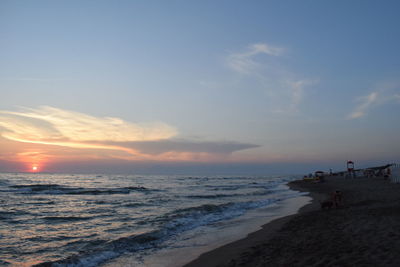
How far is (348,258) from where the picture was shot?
6406 mm

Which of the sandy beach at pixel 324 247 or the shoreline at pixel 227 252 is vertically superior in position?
the sandy beach at pixel 324 247

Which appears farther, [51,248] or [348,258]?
[51,248]

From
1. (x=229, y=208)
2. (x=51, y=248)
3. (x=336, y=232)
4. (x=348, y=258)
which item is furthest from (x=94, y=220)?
(x=348, y=258)

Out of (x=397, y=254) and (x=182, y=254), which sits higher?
(x=397, y=254)

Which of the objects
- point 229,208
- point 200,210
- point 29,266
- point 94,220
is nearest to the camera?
point 29,266

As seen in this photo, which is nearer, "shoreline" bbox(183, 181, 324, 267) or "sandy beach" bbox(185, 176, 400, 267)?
"sandy beach" bbox(185, 176, 400, 267)

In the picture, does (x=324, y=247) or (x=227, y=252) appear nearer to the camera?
(x=324, y=247)

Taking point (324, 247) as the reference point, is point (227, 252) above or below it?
below

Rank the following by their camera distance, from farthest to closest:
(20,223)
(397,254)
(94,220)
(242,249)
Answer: (94,220)
(20,223)
(242,249)
(397,254)

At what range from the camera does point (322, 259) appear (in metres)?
6.60

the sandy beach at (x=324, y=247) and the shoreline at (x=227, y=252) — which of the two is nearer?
the sandy beach at (x=324, y=247)

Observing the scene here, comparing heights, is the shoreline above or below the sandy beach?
below

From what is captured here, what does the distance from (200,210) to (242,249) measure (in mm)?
10543

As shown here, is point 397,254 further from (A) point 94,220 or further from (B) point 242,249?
(A) point 94,220
